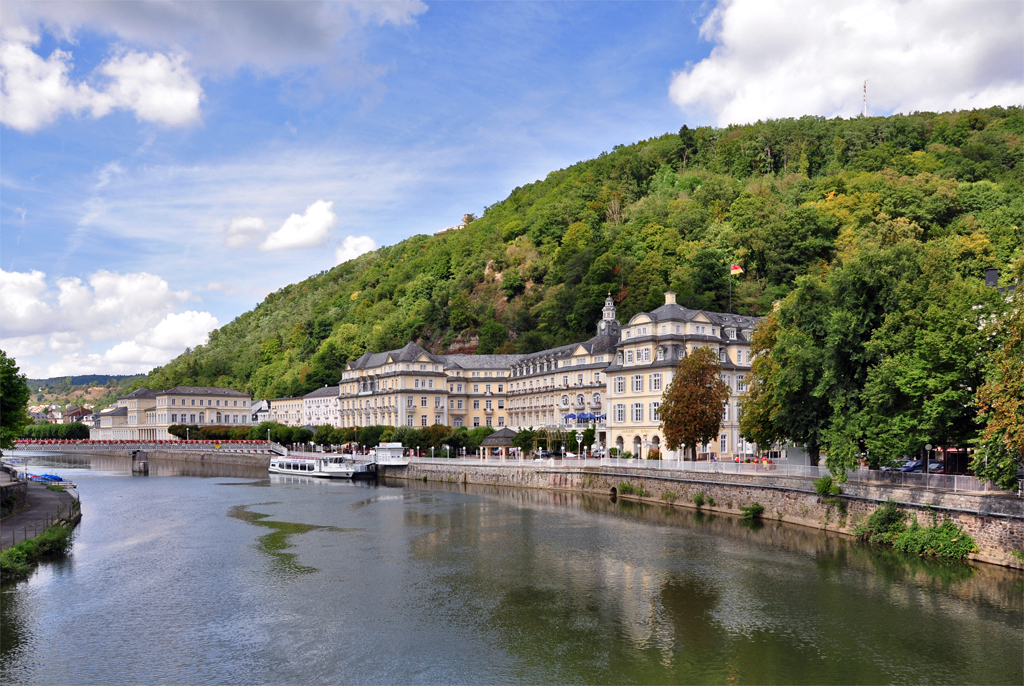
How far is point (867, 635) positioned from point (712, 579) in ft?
23.9

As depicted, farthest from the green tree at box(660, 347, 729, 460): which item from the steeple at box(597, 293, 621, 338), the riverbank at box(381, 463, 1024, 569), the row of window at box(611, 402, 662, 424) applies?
the steeple at box(597, 293, 621, 338)

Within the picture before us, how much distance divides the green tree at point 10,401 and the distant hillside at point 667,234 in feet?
207

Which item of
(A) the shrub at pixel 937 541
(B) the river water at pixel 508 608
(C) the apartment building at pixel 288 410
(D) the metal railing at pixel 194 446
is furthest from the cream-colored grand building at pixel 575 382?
(B) the river water at pixel 508 608

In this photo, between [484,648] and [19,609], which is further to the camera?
[19,609]

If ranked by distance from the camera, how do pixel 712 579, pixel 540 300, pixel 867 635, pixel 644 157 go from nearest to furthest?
pixel 867 635
pixel 712 579
pixel 540 300
pixel 644 157

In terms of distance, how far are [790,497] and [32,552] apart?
35264 mm

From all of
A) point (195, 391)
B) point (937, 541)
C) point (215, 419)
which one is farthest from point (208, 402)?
point (937, 541)

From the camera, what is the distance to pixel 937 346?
3250 centimetres

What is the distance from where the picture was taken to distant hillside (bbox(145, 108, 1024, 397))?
296ft

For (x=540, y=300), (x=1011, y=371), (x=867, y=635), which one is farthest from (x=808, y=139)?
(x=867, y=635)

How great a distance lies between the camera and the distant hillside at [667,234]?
90.3m

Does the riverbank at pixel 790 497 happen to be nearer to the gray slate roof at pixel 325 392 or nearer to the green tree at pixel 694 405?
the green tree at pixel 694 405

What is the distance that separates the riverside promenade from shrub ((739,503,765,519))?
34.9m

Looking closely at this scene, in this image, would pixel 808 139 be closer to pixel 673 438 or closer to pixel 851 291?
pixel 673 438
